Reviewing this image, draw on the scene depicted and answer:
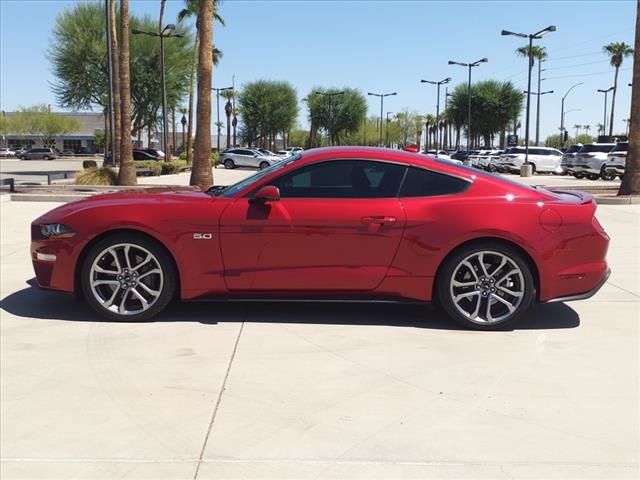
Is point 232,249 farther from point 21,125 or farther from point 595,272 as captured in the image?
point 21,125

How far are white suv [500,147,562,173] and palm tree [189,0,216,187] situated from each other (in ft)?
79.4

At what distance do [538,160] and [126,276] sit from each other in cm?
3491

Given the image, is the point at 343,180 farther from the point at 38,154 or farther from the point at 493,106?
the point at 493,106

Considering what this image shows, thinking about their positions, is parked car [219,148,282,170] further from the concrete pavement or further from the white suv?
the concrete pavement

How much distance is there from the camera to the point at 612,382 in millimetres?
4117

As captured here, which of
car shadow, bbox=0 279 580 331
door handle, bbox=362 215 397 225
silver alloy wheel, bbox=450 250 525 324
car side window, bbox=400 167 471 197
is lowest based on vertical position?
car shadow, bbox=0 279 580 331

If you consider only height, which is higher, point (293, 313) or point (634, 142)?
point (634, 142)

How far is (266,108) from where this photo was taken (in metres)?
73.1

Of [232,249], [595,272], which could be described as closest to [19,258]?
[232,249]

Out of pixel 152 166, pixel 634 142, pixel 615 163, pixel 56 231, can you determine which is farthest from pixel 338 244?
pixel 152 166

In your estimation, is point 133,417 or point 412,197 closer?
point 133,417

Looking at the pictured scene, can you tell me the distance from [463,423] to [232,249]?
92.4 inches

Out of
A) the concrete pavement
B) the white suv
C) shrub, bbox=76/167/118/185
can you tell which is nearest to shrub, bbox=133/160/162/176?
shrub, bbox=76/167/118/185

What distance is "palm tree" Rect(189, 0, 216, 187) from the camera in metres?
16.8
